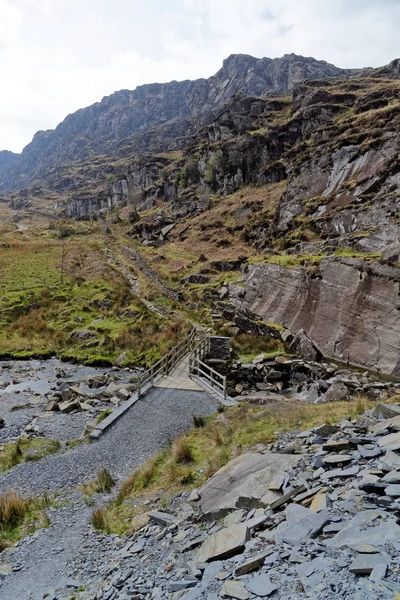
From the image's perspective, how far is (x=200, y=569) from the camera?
6695 millimetres

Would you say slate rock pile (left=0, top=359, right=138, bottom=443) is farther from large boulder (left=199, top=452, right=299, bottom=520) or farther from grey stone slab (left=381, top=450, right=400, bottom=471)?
grey stone slab (left=381, top=450, right=400, bottom=471)

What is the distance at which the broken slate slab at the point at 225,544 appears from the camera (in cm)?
675

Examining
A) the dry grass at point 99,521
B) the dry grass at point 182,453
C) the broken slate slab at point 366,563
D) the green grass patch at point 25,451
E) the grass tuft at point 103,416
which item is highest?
the broken slate slab at point 366,563

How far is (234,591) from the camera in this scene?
5.46 m

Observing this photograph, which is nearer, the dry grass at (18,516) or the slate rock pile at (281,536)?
the slate rock pile at (281,536)

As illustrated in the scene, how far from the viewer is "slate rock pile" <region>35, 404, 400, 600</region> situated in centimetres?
517

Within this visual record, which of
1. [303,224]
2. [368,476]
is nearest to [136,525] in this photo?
[368,476]

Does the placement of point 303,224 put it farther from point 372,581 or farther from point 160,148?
point 160,148

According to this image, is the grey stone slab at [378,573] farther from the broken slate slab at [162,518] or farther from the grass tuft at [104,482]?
the grass tuft at [104,482]

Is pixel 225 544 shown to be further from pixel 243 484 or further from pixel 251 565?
pixel 243 484

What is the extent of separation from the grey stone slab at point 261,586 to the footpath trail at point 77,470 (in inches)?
217

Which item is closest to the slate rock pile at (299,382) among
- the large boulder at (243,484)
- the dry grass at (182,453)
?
the dry grass at (182,453)

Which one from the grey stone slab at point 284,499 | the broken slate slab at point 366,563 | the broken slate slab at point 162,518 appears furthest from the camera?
the broken slate slab at point 162,518

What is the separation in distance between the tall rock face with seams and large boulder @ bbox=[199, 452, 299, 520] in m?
17.1
